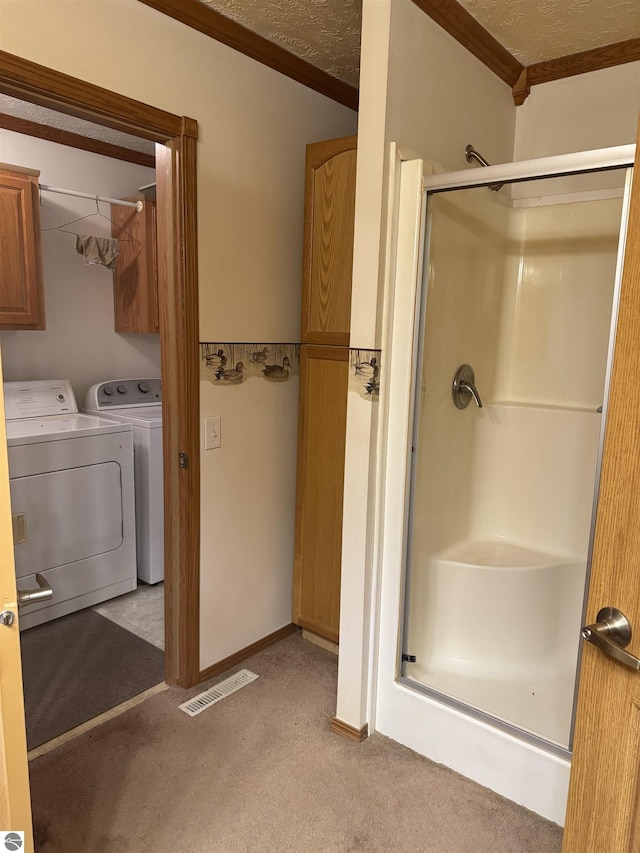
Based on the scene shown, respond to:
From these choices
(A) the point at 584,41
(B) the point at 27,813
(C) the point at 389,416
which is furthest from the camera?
(A) the point at 584,41

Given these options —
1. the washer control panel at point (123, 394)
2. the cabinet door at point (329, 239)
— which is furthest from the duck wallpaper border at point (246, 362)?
the washer control panel at point (123, 394)

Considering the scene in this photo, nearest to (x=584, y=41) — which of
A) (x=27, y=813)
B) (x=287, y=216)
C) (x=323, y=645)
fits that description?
(x=287, y=216)

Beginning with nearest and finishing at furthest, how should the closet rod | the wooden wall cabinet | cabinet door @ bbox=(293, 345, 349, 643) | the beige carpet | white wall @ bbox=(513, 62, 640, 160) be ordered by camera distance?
the beige carpet
white wall @ bbox=(513, 62, 640, 160)
cabinet door @ bbox=(293, 345, 349, 643)
the closet rod
the wooden wall cabinet

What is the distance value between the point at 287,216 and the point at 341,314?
0.50 m

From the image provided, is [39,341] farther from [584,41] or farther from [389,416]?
[584,41]

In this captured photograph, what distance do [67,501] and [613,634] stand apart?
254 centimetres

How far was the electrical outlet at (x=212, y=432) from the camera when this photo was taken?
2.32 metres

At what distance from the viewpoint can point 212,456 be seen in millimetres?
2359

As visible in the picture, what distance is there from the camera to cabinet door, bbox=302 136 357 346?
2.36 metres

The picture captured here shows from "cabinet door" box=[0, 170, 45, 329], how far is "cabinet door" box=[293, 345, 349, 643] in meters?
1.54

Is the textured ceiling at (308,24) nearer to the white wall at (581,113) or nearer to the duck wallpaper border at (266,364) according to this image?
the white wall at (581,113)

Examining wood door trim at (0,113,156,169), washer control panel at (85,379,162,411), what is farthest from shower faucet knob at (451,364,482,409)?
wood door trim at (0,113,156,169)

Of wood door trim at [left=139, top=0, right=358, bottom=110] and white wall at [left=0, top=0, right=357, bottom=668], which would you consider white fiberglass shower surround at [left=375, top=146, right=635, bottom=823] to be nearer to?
white wall at [left=0, top=0, right=357, bottom=668]

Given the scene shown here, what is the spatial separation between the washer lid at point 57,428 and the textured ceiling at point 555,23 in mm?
2352
